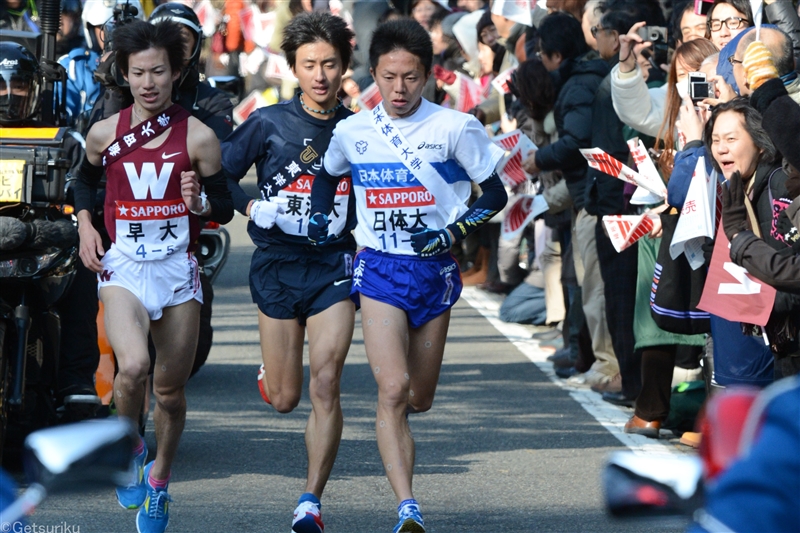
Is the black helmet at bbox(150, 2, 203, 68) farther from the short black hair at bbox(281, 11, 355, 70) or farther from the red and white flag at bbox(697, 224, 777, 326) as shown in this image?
the red and white flag at bbox(697, 224, 777, 326)

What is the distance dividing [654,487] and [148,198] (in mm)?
4609

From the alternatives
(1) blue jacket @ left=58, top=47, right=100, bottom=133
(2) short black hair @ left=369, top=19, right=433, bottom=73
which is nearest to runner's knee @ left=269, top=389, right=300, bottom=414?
(2) short black hair @ left=369, top=19, right=433, bottom=73

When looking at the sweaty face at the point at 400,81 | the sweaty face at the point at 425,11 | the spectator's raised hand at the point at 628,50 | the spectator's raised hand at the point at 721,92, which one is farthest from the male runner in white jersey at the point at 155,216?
the sweaty face at the point at 425,11

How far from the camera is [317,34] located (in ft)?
22.0

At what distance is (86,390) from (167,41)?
207cm

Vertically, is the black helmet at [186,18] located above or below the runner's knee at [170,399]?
above

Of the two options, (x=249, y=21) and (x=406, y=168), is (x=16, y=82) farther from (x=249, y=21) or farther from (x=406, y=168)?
(x=249, y=21)

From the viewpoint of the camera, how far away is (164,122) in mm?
6477

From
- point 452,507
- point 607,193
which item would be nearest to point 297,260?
point 452,507

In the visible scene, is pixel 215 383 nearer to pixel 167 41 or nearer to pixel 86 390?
pixel 86 390

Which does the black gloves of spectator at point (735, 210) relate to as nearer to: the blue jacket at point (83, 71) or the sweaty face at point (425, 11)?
the blue jacket at point (83, 71)

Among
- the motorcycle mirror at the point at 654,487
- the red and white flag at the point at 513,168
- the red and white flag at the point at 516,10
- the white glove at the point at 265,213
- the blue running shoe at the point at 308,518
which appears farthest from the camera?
the red and white flag at the point at 516,10

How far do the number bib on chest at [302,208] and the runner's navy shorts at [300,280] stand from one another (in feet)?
0.33

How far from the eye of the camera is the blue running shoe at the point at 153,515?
613 centimetres
